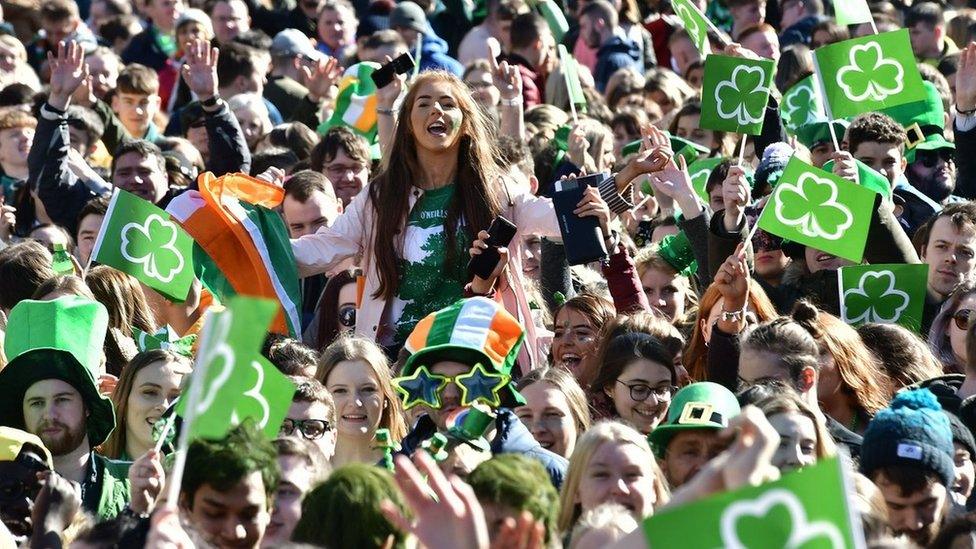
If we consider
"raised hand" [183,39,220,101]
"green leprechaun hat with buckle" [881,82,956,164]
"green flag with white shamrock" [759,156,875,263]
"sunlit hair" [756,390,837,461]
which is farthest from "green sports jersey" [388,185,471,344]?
"green leprechaun hat with buckle" [881,82,956,164]

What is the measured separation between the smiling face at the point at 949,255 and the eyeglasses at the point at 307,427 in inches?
118

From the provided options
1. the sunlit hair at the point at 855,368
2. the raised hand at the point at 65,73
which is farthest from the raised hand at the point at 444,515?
the raised hand at the point at 65,73

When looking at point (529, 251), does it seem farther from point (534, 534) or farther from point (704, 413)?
point (534, 534)

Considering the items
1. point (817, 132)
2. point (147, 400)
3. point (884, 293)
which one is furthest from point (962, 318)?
point (147, 400)

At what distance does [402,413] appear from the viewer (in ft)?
25.4

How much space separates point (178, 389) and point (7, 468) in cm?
118

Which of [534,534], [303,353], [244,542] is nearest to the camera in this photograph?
[534,534]

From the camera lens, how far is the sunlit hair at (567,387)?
7.33 meters

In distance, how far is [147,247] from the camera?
880 centimetres

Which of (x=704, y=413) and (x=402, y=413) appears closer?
(x=704, y=413)

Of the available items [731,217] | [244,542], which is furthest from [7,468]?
[731,217]

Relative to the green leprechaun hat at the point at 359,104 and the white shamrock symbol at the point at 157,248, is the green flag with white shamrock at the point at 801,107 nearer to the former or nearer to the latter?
the green leprechaun hat at the point at 359,104

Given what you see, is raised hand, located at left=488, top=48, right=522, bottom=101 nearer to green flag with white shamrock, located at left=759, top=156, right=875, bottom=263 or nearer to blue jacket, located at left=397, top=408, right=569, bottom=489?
green flag with white shamrock, located at left=759, top=156, right=875, bottom=263

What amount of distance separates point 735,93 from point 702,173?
0.76 m
